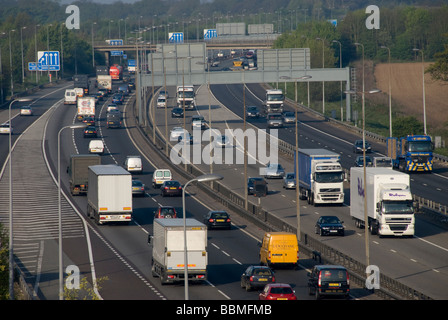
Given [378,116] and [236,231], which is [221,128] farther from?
[236,231]

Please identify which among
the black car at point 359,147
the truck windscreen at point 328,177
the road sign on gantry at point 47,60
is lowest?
the black car at point 359,147

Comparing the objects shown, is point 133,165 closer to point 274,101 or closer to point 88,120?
point 88,120

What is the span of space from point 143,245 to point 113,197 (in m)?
6.92

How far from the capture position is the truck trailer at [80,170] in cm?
7650

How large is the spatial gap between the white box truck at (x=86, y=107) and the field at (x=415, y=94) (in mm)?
44862

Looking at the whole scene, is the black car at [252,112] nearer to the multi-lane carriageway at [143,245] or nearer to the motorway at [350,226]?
the motorway at [350,226]

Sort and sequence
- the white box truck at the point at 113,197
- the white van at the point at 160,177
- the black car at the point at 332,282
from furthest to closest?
the white van at the point at 160,177, the white box truck at the point at 113,197, the black car at the point at 332,282

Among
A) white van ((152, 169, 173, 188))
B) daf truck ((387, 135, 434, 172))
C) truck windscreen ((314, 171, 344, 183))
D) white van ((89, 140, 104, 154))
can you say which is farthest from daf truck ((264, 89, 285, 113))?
truck windscreen ((314, 171, 344, 183))

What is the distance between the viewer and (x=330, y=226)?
60750mm

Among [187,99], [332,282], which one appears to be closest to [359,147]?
[187,99]

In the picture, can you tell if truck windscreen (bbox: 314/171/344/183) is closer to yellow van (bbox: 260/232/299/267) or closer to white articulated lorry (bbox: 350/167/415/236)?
white articulated lorry (bbox: 350/167/415/236)

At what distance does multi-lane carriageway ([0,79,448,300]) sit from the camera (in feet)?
153

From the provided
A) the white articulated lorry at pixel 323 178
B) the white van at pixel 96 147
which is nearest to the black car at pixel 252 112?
the white van at pixel 96 147

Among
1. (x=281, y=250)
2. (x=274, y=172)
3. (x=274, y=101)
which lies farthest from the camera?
(x=274, y=101)
